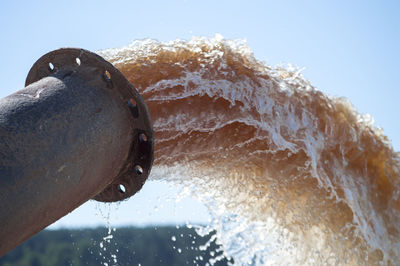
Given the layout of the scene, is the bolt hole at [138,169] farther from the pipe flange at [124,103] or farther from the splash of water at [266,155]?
the splash of water at [266,155]

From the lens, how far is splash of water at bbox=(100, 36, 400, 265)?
2584 mm

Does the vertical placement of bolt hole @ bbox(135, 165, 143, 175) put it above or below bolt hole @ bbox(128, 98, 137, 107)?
below

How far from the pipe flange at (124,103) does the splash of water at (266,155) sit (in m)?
0.41

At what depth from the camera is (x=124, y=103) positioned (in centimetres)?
198

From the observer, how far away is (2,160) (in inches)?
58.0

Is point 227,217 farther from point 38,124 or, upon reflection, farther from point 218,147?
point 38,124

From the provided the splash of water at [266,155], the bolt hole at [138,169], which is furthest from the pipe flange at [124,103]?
the splash of water at [266,155]

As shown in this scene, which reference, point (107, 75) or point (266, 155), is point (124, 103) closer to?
point (107, 75)

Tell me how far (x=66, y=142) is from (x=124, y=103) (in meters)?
0.36

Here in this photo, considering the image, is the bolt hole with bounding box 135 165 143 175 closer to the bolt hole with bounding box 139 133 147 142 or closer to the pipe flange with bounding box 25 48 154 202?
the pipe flange with bounding box 25 48 154 202

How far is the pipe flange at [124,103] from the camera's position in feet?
6.52

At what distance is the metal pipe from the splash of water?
0.48 m

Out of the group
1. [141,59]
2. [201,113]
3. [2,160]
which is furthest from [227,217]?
[2,160]

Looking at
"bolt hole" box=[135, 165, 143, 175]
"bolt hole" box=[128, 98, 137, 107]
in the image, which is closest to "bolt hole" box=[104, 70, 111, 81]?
"bolt hole" box=[128, 98, 137, 107]
